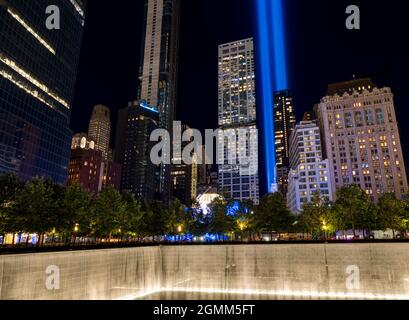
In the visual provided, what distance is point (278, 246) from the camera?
Result: 44094 mm

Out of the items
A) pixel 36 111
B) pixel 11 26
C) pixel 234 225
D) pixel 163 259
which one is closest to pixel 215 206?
pixel 234 225

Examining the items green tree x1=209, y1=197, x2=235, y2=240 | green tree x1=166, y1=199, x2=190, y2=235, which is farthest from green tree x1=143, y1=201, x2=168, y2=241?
green tree x1=209, y1=197, x2=235, y2=240

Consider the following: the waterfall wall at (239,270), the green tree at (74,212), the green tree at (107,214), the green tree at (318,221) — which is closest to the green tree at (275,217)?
the green tree at (318,221)

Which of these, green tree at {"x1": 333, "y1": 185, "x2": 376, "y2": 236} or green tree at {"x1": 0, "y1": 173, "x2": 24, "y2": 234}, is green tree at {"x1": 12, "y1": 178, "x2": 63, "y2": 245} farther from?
green tree at {"x1": 333, "y1": 185, "x2": 376, "y2": 236}

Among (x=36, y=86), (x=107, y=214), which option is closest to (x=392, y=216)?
(x=107, y=214)

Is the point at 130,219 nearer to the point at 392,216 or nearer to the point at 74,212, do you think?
the point at 74,212

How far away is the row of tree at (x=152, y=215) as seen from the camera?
167 ft

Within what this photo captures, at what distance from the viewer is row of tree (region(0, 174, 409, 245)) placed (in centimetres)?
5092

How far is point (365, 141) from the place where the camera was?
526 ft

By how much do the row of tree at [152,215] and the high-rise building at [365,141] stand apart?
74.3 meters

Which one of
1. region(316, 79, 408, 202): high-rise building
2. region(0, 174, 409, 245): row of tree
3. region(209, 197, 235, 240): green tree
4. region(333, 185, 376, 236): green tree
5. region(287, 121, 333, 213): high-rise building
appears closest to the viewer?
region(0, 174, 409, 245): row of tree
